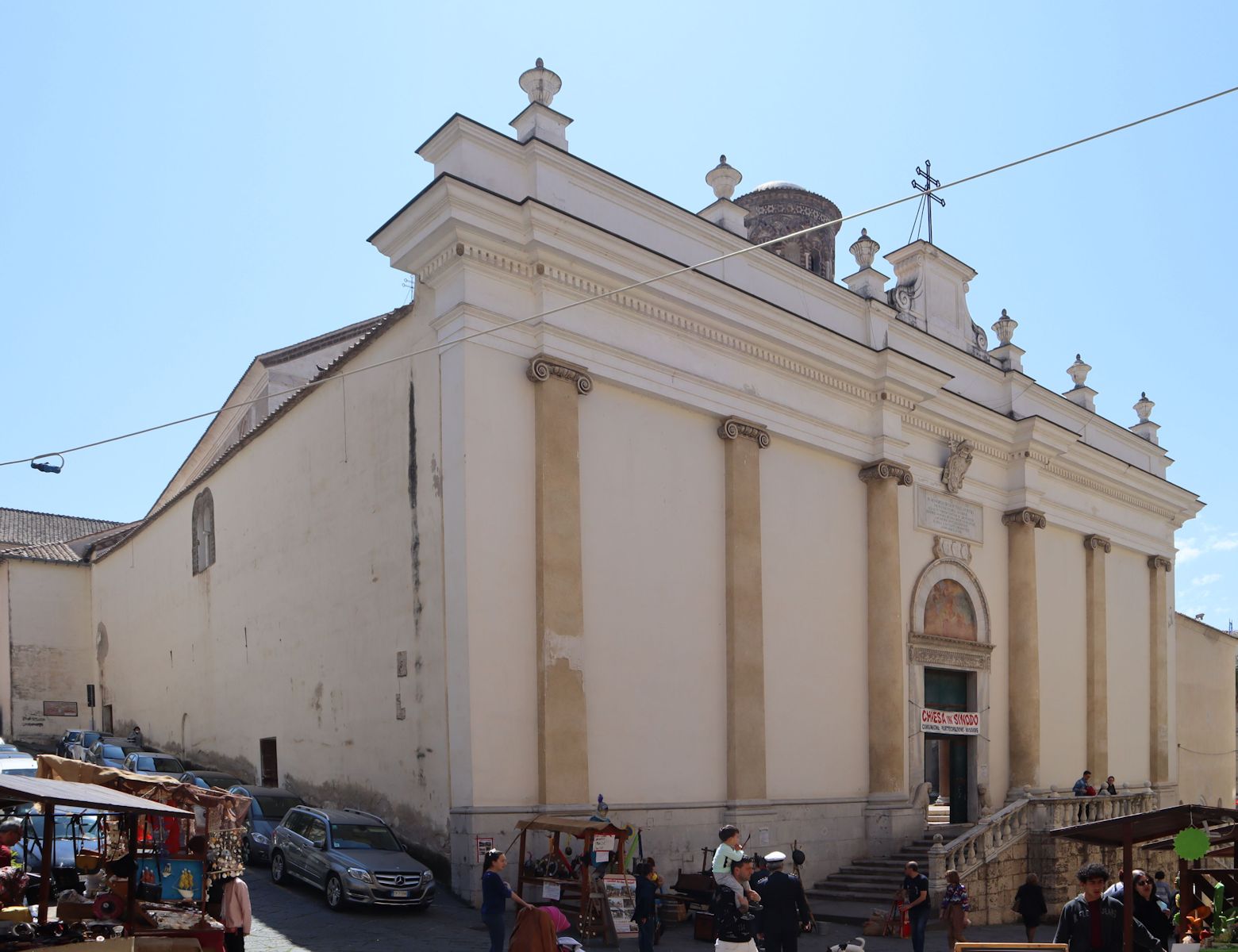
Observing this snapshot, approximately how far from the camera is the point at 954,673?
2609cm

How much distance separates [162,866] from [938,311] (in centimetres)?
2109

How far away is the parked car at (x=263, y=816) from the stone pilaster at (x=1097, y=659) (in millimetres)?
20031

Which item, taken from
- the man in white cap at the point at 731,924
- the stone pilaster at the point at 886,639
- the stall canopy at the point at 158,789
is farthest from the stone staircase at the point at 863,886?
the stall canopy at the point at 158,789

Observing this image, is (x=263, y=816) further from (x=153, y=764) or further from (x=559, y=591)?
(x=559, y=591)

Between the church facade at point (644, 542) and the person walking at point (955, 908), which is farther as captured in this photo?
the church facade at point (644, 542)

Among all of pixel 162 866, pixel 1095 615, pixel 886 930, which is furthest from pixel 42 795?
pixel 1095 615

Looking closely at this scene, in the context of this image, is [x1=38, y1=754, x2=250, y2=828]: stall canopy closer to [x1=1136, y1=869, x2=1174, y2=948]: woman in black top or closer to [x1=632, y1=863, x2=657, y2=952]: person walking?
[x1=632, y1=863, x2=657, y2=952]: person walking

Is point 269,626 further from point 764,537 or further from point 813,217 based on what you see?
point 813,217

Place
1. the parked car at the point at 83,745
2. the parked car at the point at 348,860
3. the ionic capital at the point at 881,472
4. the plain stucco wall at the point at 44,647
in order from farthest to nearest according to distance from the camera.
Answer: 1. the plain stucco wall at the point at 44,647
2. the parked car at the point at 83,745
3. the ionic capital at the point at 881,472
4. the parked car at the point at 348,860

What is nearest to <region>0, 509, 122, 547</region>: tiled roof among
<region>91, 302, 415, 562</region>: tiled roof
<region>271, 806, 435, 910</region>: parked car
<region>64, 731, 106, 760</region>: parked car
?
<region>91, 302, 415, 562</region>: tiled roof

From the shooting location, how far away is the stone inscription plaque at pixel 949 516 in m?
25.2

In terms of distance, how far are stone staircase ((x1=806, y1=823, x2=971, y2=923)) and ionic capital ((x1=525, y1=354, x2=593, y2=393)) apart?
30.6 ft

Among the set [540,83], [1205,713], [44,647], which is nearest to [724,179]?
[540,83]

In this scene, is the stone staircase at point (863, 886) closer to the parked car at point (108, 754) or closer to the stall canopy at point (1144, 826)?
the stall canopy at point (1144, 826)
